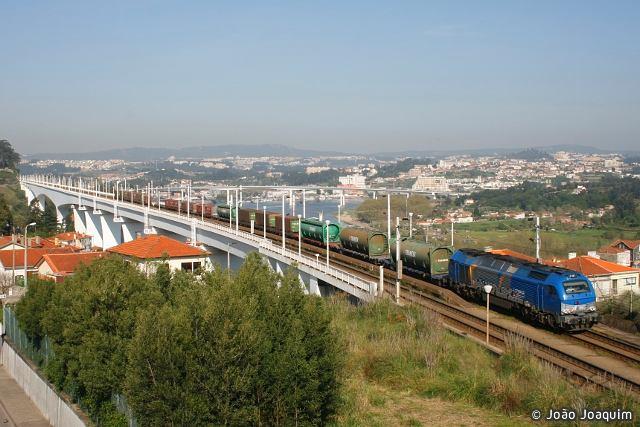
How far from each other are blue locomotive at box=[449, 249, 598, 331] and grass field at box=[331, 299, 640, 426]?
3.42 meters

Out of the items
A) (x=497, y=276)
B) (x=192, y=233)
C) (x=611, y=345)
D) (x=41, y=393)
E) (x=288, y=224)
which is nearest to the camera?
(x=611, y=345)

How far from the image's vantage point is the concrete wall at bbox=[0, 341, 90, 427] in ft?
62.3

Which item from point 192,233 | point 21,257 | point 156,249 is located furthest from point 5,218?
point 156,249

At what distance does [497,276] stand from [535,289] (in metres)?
2.95

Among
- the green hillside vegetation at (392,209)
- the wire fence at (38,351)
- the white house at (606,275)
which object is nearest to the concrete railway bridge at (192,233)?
the wire fence at (38,351)

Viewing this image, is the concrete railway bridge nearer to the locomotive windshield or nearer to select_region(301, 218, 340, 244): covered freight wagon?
select_region(301, 218, 340, 244): covered freight wagon

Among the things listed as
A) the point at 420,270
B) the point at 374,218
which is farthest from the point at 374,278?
the point at 374,218

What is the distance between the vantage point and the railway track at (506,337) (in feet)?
58.1

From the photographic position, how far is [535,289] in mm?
23953

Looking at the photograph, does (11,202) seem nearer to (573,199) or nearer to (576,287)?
(573,199)

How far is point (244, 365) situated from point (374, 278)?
2167 centimetres

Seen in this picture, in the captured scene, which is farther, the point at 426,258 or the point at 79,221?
the point at 79,221

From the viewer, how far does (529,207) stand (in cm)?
9769

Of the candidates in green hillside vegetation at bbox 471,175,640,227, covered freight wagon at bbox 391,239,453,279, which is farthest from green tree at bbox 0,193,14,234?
green hillside vegetation at bbox 471,175,640,227
